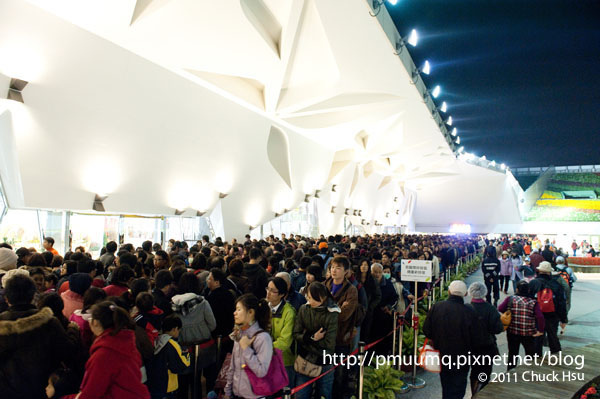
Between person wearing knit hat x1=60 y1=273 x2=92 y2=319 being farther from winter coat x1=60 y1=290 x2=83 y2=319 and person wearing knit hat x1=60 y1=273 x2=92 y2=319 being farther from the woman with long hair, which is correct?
the woman with long hair

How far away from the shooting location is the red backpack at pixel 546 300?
18.9 feet

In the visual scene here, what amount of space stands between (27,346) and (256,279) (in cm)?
287

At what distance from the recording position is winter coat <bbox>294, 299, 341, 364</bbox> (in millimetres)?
3414

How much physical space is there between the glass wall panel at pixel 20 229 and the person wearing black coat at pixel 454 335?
392 inches

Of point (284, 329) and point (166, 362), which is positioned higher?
point (284, 329)

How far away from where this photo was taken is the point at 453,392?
398cm

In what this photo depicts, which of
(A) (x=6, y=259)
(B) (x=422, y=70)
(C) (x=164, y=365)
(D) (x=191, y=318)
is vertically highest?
(B) (x=422, y=70)

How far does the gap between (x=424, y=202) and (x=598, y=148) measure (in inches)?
765

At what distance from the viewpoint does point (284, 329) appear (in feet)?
11.6

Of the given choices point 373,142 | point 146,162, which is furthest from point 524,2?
point 373,142

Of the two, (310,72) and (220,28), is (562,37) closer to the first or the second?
(310,72)

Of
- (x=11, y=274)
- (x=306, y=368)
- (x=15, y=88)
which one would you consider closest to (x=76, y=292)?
(x=11, y=274)

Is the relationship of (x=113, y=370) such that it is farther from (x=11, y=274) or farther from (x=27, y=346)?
(x=11, y=274)

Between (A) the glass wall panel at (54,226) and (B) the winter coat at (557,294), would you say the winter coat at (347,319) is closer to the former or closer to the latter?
(B) the winter coat at (557,294)
